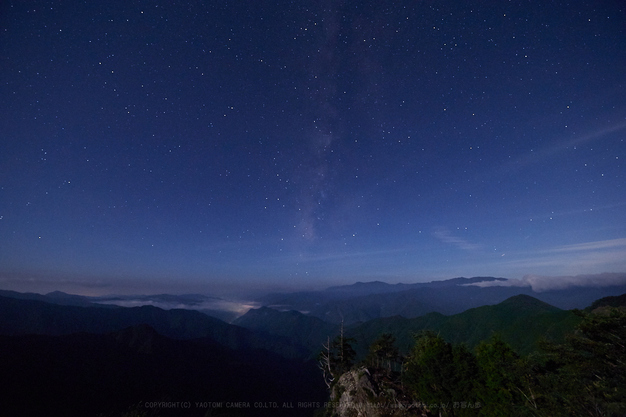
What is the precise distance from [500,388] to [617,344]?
1168 cm

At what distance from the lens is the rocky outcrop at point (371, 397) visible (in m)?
31.1

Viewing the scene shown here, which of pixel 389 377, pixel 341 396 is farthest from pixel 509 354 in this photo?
pixel 341 396

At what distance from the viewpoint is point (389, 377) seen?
126 feet

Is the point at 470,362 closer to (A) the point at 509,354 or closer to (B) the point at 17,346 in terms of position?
(A) the point at 509,354

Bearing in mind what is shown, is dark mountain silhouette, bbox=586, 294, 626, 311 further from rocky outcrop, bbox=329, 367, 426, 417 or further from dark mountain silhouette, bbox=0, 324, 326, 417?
dark mountain silhouette, bbox=0, 324, 326, 417

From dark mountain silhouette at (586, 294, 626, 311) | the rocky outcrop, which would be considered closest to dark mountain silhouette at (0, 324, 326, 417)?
the rocky outcrop

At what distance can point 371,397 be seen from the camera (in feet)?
109

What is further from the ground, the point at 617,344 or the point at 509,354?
the point at 617,344

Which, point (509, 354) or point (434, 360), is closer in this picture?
point (509, 354)

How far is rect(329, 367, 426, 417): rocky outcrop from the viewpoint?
31.1 m

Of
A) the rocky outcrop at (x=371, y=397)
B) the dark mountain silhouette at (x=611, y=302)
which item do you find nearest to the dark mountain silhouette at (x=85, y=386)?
the rocky outcrop at (x=371, y=397)

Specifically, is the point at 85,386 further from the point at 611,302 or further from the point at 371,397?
the point at 611,302

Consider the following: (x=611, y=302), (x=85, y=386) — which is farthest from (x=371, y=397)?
(x=611, y=302)

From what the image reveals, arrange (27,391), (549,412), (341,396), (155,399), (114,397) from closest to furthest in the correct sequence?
(549,412) → (341,396) → (27,391) → (114,397) → (155,399)
